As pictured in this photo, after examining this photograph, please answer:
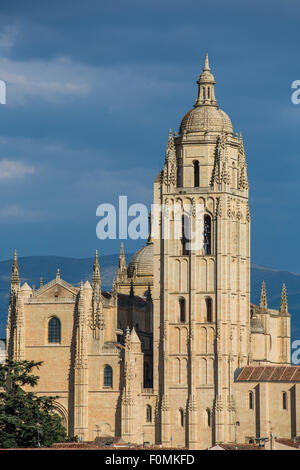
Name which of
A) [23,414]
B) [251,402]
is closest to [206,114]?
[251,402]

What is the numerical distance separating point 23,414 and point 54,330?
16359mm

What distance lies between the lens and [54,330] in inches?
4592

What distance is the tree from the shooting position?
319ft

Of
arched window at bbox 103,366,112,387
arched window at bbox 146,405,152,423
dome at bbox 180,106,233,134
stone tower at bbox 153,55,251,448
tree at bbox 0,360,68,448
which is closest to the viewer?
tree at bbox 0,360,68,448

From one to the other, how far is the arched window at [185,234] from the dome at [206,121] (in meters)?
6.42

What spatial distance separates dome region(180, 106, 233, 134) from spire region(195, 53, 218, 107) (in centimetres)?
53

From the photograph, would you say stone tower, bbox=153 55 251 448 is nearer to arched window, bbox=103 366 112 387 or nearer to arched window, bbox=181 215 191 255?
arched window, bbox=181 215 191 255

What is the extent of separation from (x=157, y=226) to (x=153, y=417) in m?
13.2

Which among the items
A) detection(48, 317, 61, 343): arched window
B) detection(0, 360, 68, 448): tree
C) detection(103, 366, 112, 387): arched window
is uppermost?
detection(48, 317, 61, 343): arched window

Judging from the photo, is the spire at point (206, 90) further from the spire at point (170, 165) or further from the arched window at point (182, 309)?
the arched window at point (182, 309)

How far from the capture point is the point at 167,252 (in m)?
117

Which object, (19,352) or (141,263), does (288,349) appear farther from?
(19,352)

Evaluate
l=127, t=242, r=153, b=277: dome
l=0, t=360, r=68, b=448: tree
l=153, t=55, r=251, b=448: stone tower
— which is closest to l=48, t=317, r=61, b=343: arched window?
l=0, t=360, r=68, b=448: tree
